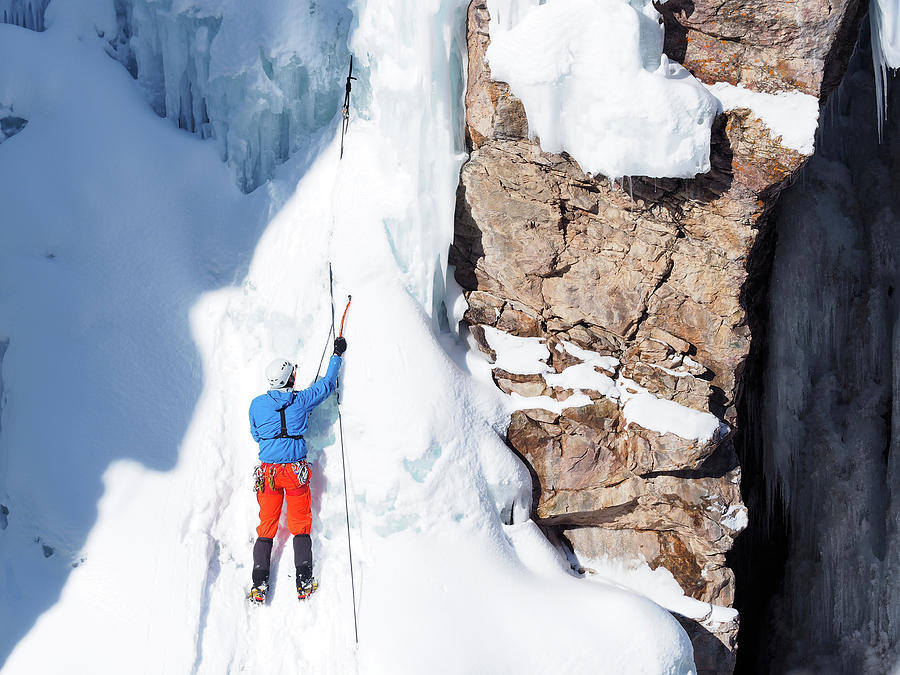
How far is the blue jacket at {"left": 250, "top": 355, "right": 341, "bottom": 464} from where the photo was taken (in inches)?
222

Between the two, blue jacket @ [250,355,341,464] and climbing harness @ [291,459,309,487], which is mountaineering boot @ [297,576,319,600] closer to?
climbing harness @ [291,459,309,487]

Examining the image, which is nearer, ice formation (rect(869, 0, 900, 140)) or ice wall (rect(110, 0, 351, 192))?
ice formation (rect(869, 0, 900, 140))

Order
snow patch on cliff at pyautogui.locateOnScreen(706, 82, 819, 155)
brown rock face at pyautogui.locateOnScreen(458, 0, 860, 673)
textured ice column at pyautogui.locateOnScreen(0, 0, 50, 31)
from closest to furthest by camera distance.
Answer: snow patch on cliff at pyautogui.locateOnScreen(706, 82, 819, 155)
brown rock face at pyautogui.locateOnScreen(458, 0, 860, 673)
textured ice column at pyautogui.locateOnScreen(0, 0, 50, 31)

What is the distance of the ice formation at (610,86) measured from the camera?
17.0 ft

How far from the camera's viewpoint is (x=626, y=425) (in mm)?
6398

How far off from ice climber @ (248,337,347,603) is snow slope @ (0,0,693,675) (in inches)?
9.0

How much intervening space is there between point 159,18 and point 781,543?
328 inches

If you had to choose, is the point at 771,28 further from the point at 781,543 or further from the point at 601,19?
the point at 781,543

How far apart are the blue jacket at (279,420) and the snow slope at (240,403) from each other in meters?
0.32

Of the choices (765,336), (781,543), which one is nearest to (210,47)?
(765,336)

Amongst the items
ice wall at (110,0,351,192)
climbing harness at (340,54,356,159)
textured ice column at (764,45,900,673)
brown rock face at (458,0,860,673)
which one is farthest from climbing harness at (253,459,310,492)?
textured ice column at (764,45,900,673)

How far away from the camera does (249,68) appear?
699 cm

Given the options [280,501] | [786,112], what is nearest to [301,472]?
[280,501]

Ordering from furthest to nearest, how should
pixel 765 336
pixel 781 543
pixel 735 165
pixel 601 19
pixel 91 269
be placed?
1. pixel 781 543
2. pixel 765 336
3. pixel 91 269
4. pixel 735 165
5. pixel 601 19
